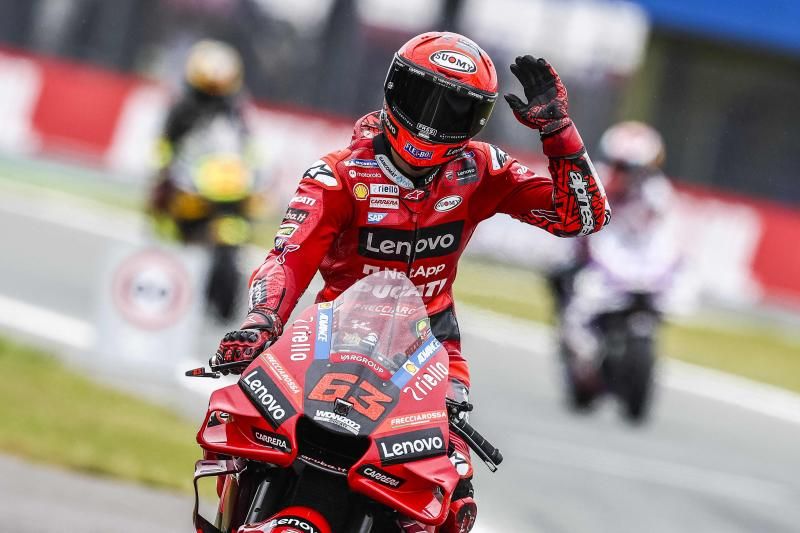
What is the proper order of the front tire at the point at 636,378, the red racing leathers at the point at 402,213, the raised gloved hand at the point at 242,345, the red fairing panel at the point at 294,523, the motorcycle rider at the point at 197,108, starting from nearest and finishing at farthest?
the red fairing panel at the point at 294,523 → the raised gloved hand at the point at 242,345 → the red racing leathers at the point at 402,213 → the front tire at the point at 636,378 → the motorcycle rider at the point at 197,108

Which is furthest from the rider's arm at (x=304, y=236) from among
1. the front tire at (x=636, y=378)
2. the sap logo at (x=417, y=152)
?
the front tire at (x=636, y=378)

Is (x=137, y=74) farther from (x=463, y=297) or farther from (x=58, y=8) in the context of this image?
(x=463, y=297)

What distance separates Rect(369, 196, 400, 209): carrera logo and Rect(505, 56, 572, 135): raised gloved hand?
1.67 ft

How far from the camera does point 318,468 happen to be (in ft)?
14.6

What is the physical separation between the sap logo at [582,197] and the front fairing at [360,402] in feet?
2.93

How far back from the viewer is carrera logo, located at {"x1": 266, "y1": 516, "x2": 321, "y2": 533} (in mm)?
4281

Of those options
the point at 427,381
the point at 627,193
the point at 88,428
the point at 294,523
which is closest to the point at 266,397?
the point at 294,523

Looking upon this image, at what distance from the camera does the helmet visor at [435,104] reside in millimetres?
5035

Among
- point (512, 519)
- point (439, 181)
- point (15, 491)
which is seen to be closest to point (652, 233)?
point (512, 519)

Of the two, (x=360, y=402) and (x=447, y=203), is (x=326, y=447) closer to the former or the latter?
(x=360, y=402)

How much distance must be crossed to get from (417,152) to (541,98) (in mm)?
484

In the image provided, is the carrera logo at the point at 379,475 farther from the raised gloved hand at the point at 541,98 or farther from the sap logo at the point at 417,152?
the raised gloved hand at the point at 541,98

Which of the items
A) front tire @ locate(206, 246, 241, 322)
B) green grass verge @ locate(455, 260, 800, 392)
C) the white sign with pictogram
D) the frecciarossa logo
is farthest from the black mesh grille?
green grass verge @ locate(455, 260, 800, 392)

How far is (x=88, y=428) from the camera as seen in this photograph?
929 cm
